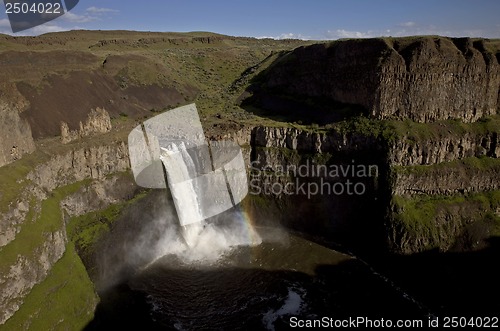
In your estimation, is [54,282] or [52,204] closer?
[54,282]

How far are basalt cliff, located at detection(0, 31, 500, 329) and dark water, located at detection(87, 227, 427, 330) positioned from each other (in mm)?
3801

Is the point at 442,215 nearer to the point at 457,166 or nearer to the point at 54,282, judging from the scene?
the point at 457,166

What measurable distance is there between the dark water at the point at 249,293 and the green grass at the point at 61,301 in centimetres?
152

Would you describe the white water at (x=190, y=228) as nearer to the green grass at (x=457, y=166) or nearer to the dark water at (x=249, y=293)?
the dark water at (x=249, y=293)

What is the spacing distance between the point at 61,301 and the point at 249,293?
16.3 meters

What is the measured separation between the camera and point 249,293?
38.3m

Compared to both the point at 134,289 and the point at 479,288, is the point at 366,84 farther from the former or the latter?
the point at 134,289

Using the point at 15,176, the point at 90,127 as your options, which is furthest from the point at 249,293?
the point at 90,127

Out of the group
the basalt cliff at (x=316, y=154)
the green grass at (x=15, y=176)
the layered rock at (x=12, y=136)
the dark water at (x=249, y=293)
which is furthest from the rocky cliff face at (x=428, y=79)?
the layered rock at (x=12, y=136)

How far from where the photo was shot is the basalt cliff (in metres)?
32.6

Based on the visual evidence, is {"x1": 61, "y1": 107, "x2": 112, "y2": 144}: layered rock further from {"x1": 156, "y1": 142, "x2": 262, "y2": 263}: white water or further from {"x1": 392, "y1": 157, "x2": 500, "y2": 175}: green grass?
{"x1": 392, "y1": 157, "x2": 500, "y2": 175}: green grass

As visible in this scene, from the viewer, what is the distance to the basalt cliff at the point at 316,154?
1282 inches

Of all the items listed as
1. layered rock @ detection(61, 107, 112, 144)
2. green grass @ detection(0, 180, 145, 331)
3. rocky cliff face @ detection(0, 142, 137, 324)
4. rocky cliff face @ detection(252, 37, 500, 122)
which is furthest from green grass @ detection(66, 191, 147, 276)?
rocky cliff face @ detection(252, 37, 500, 122)

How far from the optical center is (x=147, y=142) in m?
47.7
